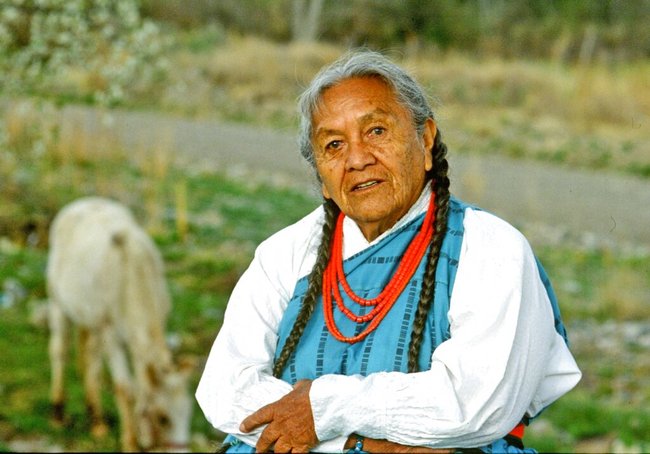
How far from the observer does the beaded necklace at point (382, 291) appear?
253 centimetres

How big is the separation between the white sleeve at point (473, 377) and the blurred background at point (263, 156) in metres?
0.61

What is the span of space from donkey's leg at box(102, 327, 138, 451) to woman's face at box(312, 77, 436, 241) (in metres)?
3.67

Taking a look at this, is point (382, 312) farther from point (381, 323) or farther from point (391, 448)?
point (391, 448)

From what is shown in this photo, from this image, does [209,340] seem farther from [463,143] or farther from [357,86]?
[463,143]

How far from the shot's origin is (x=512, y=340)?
2.30 metres

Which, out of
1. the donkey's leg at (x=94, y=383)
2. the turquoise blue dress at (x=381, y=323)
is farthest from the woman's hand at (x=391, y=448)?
the donkey's leg at (x=94, y=383)

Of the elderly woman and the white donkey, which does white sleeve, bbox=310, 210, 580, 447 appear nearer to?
the elderly woman

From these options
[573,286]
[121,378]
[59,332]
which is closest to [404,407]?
[121,378]

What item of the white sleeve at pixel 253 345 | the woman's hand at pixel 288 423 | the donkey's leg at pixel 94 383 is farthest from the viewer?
the donkey's leg at pixel 94 383

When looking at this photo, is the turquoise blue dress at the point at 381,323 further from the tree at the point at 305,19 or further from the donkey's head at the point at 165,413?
the tree at the point at 305,19

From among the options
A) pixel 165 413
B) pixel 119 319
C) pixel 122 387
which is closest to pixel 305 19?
pixel 119 319

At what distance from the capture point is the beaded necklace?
253 cm

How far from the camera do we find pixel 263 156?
47.8 feet

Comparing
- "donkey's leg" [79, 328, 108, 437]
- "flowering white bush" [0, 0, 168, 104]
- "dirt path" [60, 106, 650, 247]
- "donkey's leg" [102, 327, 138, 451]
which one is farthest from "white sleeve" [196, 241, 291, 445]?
"dirt path" [60, 106, 650, 247]
